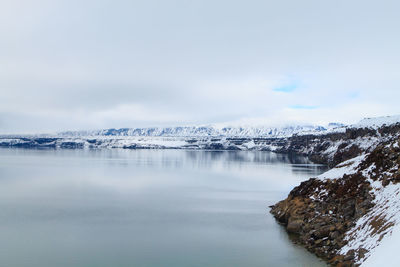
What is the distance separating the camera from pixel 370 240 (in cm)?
1830

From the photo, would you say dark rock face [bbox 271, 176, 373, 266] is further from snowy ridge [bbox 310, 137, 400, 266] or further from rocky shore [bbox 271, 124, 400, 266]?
snowy ridge [bbox 310, 137, 400, 266]

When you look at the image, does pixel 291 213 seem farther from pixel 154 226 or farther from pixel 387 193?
pixel 154 226

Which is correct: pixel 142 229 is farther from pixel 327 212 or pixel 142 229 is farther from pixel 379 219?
pixel 379 219

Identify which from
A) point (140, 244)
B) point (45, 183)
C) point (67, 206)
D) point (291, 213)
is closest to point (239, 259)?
point (140, 244)

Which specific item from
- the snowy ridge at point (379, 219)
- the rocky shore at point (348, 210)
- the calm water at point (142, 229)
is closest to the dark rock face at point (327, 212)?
the rocky shore at point (348, 210)

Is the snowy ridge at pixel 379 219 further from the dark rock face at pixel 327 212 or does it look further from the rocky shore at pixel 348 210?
the dark rock face at pixel 327 212

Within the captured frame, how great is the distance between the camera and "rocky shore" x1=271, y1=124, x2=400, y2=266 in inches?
Result: 753

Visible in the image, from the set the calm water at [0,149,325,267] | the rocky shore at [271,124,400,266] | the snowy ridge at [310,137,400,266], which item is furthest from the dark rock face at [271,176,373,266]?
the calm water at [0,149,325,267]

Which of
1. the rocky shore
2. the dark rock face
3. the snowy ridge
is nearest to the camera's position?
the snowy ridge

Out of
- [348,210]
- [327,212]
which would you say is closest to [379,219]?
[348,210]

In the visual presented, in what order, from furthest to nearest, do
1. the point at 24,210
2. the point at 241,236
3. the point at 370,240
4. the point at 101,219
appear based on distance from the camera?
the point at 24,210
the point at 101,219
the point at 241,236
the point at 370,240

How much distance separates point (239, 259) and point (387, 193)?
10249 millimetres

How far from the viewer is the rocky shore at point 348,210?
1912 cm

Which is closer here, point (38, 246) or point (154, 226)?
point (38, 246)
